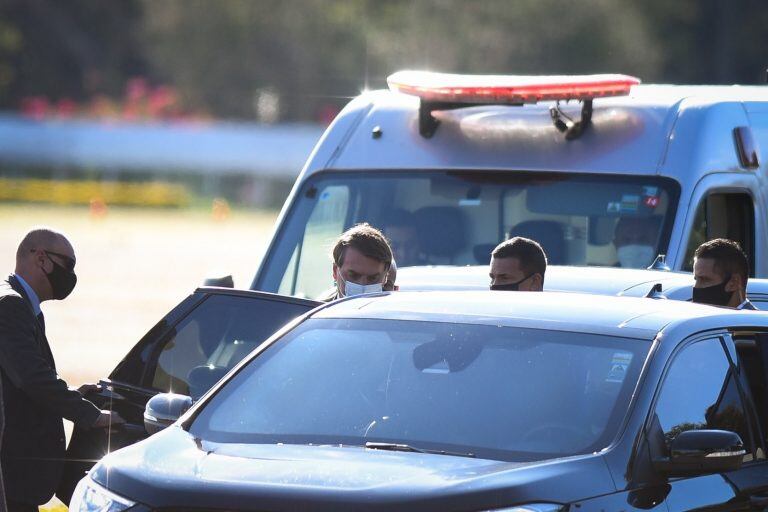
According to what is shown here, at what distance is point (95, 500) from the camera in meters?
4.99

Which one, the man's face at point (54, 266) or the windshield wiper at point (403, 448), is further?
the man's face at point (54, 266)

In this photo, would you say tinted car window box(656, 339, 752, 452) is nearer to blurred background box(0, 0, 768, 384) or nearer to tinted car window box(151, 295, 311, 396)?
tinted car window box(151, 295, 311, 396)

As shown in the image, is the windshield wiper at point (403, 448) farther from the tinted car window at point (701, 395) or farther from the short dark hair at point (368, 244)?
the short dark hair at point (368, 244)

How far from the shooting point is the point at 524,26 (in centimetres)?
7088

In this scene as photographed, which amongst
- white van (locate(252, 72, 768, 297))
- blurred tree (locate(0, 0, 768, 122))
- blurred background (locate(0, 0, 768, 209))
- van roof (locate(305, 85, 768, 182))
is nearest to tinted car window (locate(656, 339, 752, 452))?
white van (locate(252, 72, 768, 297))

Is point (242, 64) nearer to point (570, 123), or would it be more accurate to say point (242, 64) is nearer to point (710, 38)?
point (710, 38)

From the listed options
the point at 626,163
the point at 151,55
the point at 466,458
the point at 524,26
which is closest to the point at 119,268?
the point at 626,163

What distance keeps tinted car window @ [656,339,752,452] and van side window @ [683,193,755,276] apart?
386 centimetres

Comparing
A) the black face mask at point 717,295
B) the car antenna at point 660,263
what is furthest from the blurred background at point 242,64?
the black face mask at point 717,295

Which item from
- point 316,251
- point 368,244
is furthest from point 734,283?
point 316,251

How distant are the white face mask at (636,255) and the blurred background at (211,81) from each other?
1482 centimetres

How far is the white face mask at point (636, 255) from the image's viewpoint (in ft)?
31.3

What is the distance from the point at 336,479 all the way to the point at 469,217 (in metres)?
5.59

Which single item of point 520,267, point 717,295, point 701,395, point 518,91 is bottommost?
point 701,395
